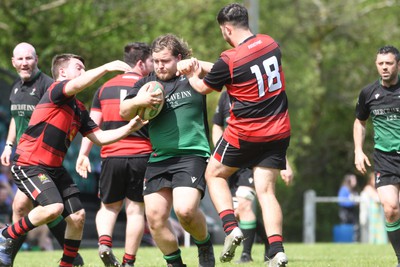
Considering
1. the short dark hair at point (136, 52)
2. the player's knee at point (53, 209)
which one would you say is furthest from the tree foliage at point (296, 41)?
the player's knee at point (53, 209)

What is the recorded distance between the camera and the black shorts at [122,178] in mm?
9820

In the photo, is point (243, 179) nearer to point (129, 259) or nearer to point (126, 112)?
point (129, 259)

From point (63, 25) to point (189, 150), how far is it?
54.8 ft

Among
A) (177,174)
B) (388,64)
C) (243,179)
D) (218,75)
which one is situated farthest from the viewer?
(243,179)

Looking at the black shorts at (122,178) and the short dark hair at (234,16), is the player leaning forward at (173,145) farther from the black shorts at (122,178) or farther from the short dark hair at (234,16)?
the black shorts at (122,178)

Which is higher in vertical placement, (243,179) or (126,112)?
(126,112)

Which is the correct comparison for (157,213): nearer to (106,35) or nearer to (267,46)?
(267,46)

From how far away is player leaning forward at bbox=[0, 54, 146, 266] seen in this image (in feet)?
28.0

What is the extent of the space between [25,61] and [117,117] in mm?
1192

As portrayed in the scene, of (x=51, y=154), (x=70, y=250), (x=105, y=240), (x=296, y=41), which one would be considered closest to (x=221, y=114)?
(x=105, y=240)

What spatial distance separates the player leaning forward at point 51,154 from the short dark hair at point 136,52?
114 cm

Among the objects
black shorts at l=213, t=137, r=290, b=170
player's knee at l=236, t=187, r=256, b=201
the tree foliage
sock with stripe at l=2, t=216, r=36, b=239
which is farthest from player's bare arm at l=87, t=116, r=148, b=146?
the tree foliage

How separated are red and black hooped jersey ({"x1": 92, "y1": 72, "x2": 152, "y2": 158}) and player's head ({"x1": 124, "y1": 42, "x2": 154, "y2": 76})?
0.43ft

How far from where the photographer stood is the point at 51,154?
28.8 feet
